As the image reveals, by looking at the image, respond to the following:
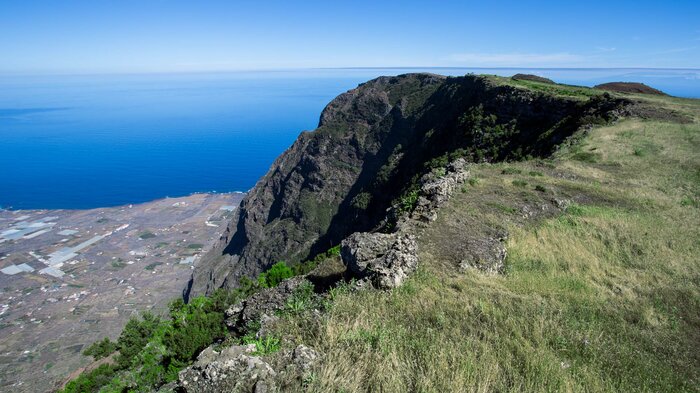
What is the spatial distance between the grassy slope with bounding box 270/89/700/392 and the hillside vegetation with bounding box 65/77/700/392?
0.03m

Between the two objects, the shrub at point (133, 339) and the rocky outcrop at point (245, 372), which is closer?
the rocky outcrop at point (245, 372)

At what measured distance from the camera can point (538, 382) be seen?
225 inches

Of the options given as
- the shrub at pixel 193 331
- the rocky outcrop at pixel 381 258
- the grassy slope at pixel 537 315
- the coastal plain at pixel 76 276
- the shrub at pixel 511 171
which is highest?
the shrub at pixel 511 171

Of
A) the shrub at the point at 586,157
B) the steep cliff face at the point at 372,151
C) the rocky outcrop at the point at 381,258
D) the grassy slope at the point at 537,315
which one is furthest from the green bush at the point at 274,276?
the shrub at the point at 586,157

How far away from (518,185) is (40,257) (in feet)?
637

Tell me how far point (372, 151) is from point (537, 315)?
12990 centimetres

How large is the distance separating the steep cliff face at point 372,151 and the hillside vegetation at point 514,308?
23216 millimetres

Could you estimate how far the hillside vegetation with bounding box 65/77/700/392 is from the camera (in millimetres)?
5887

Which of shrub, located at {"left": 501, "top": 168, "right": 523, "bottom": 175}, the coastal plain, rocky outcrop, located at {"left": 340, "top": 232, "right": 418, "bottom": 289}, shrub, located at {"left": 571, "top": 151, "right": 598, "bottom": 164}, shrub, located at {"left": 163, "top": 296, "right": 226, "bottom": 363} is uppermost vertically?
shrub, located at {"left": 571, "top": 151, "right": 598, "bottom": 164}

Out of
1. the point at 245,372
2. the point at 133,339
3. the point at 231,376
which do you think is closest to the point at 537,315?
the point at 245,372

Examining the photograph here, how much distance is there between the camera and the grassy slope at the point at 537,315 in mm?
5848

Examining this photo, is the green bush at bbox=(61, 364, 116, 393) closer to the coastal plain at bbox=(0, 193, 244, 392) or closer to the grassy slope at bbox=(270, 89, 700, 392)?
the grassy slope at bbox=(270, 89, 700, 392)

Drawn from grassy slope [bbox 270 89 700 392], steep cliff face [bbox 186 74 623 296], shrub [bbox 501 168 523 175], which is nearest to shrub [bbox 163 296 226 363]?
grassy slope [bbox 270 89 700 392]

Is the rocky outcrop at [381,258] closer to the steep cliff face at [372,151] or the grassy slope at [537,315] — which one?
the grassy slope at [537,315]
